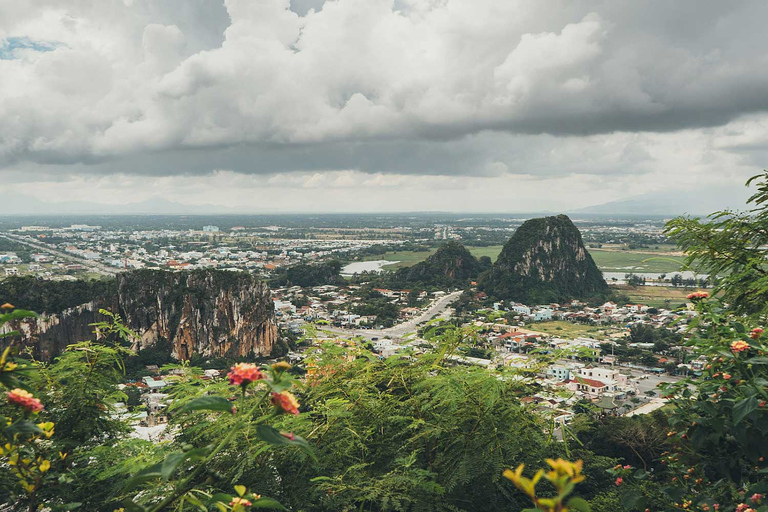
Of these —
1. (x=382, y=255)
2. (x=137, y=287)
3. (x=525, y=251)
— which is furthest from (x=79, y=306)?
(x=382, y=255)

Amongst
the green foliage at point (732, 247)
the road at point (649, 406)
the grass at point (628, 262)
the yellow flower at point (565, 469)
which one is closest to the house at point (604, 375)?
the road at point (649, 406)

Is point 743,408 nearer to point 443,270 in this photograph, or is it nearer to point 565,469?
point 565,469

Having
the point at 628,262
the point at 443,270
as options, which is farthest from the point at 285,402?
the point at 628,262

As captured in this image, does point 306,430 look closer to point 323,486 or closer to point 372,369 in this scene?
point 323,486

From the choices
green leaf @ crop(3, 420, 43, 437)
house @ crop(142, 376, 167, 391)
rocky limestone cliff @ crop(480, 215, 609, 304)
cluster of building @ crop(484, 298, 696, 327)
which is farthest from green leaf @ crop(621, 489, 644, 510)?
rocky limestone cliff @ crop(480, 215, 609, 304)

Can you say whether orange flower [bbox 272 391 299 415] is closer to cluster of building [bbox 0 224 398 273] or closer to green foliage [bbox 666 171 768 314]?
green foliage [bbox 666 171 768 314]
